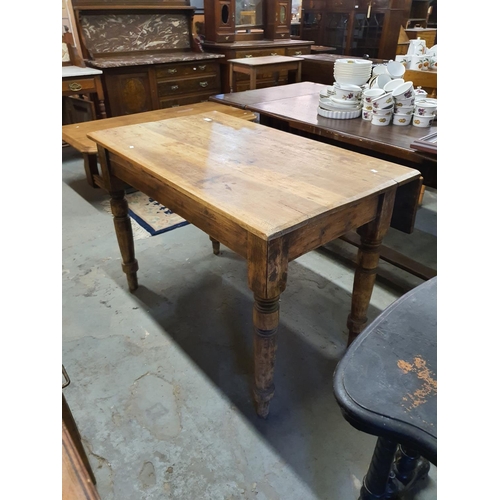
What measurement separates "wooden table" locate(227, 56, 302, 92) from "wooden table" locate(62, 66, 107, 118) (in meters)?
1.23

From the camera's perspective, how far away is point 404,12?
14.8 feet


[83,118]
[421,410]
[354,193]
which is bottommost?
[83,118]

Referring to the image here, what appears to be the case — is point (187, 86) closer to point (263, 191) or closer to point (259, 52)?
point (259, 52)

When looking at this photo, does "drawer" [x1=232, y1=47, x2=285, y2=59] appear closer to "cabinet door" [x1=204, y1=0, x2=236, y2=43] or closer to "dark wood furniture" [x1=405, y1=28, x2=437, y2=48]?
"cabinet door" [x1=204, y1=0, x2=236, y2=43]

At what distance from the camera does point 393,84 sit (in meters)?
1.79

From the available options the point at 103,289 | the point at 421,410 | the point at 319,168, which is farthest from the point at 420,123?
the point at 103,289

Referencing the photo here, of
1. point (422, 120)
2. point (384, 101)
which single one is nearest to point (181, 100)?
point (384, 101)

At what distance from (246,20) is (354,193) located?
4122 millimetres

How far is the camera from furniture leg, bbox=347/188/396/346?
3.75 feet

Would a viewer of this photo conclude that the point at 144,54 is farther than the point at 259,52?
No

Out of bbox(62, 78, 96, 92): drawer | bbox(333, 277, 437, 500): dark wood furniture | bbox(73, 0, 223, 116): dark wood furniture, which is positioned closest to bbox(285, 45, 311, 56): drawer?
bbox(73, 0, 223, 116): dark wood furniture

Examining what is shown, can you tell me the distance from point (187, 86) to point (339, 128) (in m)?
2.65

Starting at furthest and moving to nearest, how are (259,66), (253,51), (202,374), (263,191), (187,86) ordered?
(253,51)
(187,86)
(259,66)
(202,374)
(263,191)

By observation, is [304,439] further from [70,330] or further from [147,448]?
[70,330]
